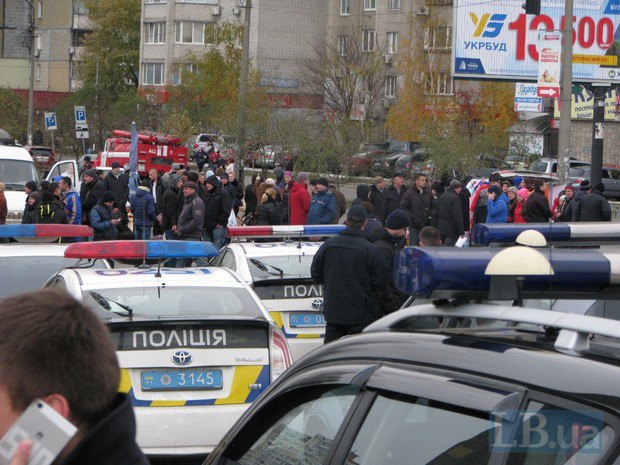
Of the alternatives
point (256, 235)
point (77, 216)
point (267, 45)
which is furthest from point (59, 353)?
point (267, 45)

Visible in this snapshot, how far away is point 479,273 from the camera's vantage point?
113 inches

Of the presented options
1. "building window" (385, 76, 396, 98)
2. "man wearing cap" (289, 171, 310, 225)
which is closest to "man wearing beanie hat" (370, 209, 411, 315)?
"man wearing cap" (289, 171, 310, 225)

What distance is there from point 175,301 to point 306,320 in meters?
3.06

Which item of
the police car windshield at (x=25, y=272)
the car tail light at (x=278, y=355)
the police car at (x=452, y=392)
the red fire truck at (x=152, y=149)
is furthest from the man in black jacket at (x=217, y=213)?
the red fire truck at (x=152, y=149)

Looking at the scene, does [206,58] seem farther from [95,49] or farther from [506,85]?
[95,49]

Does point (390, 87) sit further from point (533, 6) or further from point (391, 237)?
point (391, 237)

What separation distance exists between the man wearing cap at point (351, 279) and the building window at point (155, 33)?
76.8 meters

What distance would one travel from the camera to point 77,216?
19328mm

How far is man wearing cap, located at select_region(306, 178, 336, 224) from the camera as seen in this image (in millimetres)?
19797

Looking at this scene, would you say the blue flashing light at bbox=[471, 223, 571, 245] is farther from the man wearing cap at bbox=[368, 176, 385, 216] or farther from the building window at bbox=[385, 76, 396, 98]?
the building window at bbox=[385, 76, 396, 98]

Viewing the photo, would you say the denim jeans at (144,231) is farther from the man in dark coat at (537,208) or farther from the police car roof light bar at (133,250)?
the police car roof light bar at (133,250)

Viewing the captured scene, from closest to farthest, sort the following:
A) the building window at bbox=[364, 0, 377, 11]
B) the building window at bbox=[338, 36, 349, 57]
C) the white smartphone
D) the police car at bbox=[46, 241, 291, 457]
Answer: the white smartphone
the police car at bbox=[46, 241, 291, 457]
the building window at bbox=[338, 36, 349, 57]
the building window at bbox=[364, 0, 377, 11]

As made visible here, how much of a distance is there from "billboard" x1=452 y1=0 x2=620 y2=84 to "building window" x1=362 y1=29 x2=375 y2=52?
137ft

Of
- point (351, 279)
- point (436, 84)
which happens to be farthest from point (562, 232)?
point (436, 84)
